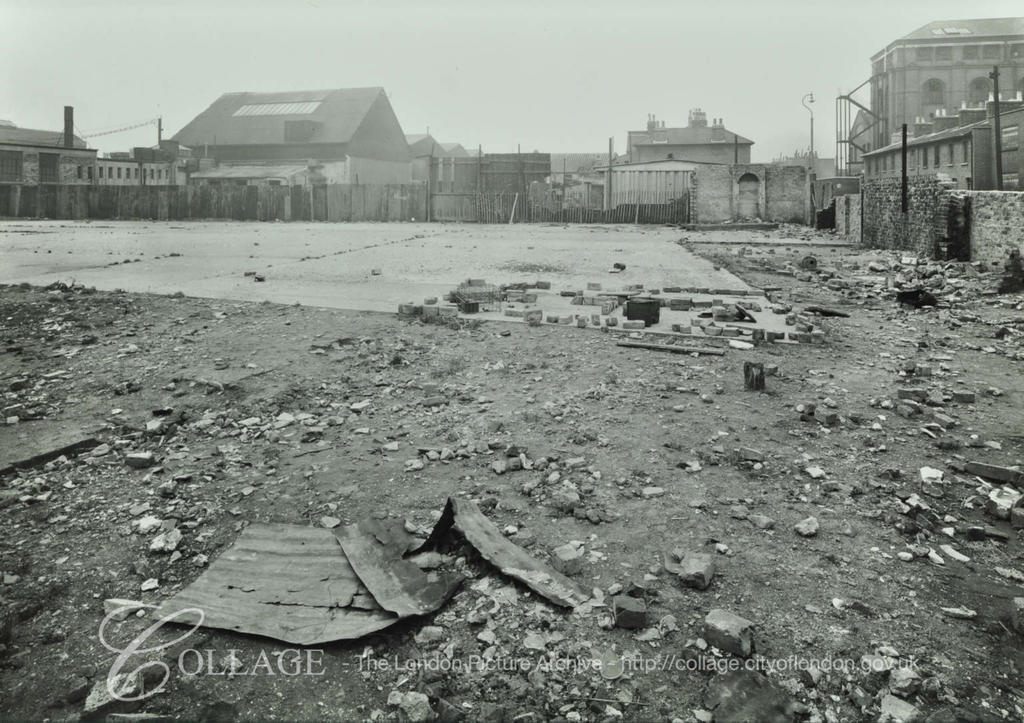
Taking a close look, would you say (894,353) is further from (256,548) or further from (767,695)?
(256,548)

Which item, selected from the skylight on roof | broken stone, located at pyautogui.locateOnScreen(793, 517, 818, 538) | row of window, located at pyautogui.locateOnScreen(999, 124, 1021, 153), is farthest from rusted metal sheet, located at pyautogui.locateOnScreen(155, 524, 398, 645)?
the skylight on roof

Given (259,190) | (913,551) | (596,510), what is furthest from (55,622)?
(259,190)

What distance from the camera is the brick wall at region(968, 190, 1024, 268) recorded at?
10578 millimetres

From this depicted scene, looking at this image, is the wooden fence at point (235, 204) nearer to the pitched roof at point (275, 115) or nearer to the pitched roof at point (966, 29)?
the pitched roof at point (275, 115)

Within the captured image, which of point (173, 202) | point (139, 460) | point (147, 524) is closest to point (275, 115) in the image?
point (173, 202)

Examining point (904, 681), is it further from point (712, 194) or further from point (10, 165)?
point (10, 165)

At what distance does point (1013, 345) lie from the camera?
6.26m

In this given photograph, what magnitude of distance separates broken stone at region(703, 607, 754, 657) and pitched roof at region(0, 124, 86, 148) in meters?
44.3

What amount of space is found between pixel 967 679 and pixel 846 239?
61.0ft

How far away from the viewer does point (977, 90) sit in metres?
48.4

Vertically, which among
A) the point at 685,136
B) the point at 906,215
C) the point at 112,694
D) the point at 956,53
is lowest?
the point at 112,694

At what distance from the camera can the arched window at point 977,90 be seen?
4806cm

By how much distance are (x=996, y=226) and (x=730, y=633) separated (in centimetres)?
1173

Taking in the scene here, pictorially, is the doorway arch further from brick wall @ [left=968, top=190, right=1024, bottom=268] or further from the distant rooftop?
the distant rooftop
